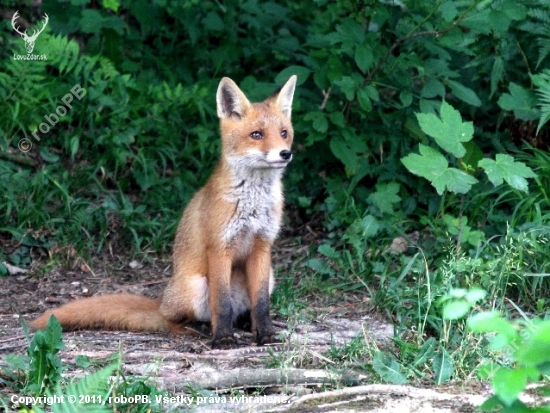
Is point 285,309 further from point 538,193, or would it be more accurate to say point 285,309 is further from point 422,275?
point 538,193

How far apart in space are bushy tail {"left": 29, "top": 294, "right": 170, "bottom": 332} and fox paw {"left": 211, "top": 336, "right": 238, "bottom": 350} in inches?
21.3

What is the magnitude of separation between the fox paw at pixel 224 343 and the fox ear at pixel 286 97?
5.98ft

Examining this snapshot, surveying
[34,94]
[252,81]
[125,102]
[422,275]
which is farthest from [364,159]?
[34,94]

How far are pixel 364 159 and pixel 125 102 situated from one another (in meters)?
2.57

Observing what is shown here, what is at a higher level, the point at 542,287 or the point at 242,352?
the point at 542,287

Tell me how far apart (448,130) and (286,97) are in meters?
1.33

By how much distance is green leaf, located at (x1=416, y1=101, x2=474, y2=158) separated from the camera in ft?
18.2

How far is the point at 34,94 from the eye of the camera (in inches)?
321

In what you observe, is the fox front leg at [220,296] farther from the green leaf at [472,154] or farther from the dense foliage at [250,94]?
the green leaf at [472,154]


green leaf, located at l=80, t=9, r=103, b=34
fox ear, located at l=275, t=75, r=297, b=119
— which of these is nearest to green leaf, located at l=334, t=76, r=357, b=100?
fox ear, located at l=275, t=75, r=297, b=119

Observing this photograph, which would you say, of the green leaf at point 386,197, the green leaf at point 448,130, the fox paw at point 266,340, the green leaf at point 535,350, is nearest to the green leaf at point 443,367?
the fox paw at point 266,340

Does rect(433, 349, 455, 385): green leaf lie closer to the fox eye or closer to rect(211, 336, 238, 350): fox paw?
rect(211, 336, 238, 350): fox paw

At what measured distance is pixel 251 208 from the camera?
223 inches

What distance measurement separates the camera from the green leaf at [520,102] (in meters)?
6.77
